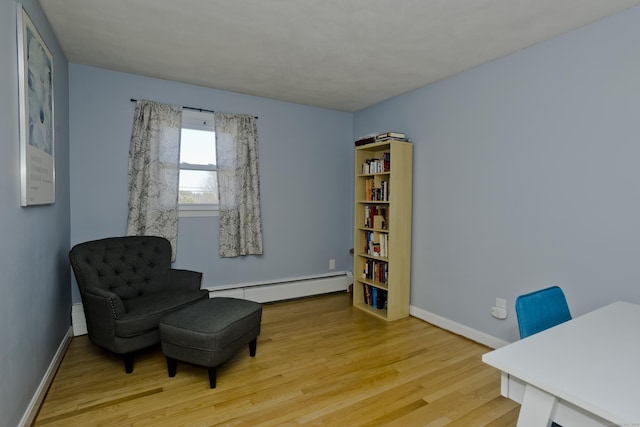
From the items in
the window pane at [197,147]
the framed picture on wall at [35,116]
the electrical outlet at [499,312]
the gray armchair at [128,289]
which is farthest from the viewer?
the window pane at [197,147]

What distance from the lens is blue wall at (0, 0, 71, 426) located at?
148 centimetres

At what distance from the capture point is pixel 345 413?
6.25ft

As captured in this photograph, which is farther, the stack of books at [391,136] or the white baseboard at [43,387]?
the stack of books at [391,136]

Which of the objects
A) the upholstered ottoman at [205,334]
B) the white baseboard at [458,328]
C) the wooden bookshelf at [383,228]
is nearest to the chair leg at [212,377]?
the upholstered ottoman at [205,334]

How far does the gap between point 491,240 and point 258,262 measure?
2507 millimetres

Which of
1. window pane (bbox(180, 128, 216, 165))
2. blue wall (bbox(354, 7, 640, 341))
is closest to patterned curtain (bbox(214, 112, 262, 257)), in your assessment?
window pane (bbox(180, 128, 216, 165))

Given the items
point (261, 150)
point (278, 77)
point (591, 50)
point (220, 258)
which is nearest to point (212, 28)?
point (278, 77)

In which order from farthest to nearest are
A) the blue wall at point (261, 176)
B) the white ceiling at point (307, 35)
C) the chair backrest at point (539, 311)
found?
the blue wall at point (261, 176), the white ceiling at point (307, 35), the chair backrest at point (539, 311)

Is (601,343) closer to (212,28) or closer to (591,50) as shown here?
(591,50)

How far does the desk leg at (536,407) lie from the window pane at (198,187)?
3292mm

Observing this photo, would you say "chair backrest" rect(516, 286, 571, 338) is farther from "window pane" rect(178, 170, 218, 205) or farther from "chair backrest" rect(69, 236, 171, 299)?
"window pane" rect(178, 170, 218, 205)

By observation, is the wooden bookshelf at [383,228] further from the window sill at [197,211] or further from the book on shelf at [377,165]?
the window sill at [197,211]

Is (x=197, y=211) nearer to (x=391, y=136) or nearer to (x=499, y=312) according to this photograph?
(x=391, y=136)

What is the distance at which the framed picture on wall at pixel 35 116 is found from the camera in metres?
1.68
